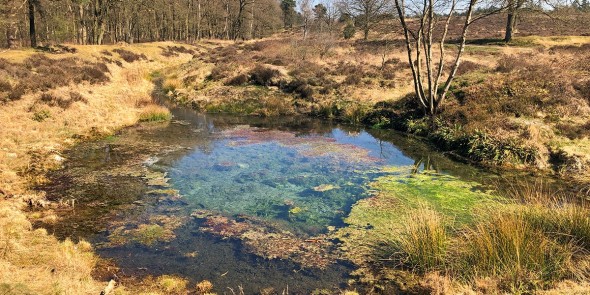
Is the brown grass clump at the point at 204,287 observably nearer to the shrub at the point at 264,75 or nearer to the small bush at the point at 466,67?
the shrub at the point at 264,75

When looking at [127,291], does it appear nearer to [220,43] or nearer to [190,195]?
[190,195]

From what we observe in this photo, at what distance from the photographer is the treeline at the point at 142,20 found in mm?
51947

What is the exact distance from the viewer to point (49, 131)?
50.3ft

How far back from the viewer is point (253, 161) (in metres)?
14.7

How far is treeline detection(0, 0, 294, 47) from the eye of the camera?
5195 cm

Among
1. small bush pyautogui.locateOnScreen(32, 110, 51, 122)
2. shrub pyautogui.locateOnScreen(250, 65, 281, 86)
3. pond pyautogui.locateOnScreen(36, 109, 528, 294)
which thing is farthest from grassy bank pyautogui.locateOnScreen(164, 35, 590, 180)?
small bush pyautogui.locateOnScreen(32, 110, 51, 122)

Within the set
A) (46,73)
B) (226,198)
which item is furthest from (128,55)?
(226,198)

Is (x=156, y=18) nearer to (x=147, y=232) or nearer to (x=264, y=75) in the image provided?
(x=264, y=75)

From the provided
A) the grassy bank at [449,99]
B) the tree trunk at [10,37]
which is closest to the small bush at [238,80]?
the grassy bank at [449,99]

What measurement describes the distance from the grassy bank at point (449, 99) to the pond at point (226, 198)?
2095 millimetres

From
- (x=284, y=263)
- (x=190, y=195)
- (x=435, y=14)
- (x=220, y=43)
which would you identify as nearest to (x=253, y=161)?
(x=190, y=195)

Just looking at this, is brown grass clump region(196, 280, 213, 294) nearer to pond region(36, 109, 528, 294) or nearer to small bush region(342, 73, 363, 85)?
pond region(36, 109, 528, 294)

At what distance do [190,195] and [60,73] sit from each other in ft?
59.5

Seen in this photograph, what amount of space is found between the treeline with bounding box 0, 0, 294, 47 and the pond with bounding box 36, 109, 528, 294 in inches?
1474
